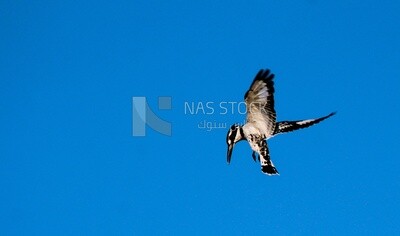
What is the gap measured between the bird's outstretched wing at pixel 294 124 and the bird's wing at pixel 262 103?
26 mm

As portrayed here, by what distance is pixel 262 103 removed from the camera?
6.86 feet

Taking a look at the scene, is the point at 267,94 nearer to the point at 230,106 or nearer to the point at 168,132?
the point at 230,106

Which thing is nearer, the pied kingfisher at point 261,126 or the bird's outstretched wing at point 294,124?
the pied kingfisher at point 261,126

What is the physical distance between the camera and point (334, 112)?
2205mm

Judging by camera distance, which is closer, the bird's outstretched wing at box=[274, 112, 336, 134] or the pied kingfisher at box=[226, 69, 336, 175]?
the pied kingfisher at box=[226, 69, 336, 175]

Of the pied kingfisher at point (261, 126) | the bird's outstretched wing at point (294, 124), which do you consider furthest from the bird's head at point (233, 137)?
the bird's outstretched wing at point (294, 124)

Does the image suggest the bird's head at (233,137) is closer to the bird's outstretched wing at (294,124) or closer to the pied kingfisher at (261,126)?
the pied kingfisher at (261,126)

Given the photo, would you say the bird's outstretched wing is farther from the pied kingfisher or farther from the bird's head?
the bird's head

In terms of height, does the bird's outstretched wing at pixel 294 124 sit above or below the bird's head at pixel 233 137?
above

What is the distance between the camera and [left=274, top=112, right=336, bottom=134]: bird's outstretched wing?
218cm

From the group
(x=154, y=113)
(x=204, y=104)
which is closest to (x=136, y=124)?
(x=154, y=113)

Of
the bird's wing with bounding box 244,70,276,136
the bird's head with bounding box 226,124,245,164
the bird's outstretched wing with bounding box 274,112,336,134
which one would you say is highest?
the bird's wing with bounding box 244,70,276,136

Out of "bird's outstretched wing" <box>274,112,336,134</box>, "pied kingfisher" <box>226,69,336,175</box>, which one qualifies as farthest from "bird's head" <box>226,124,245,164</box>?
"bird's outstretched wing" <box>274,112,336,134</box>

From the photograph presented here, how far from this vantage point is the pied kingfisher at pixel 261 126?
2.07 meters
